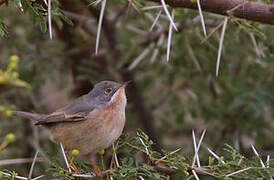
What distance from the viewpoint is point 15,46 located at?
5516 mm

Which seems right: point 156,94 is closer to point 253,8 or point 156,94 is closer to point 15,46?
point 15,46

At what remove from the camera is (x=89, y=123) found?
3.87 meters

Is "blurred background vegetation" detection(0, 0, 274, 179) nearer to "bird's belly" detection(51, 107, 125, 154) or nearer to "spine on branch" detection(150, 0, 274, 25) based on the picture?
"bird's belly" detection(51, 107, 125, 154)

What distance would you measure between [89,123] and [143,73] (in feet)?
7.37

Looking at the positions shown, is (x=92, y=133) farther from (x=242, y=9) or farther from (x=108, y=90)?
(x=242, y=9)

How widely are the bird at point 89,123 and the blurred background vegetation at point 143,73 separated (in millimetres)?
838

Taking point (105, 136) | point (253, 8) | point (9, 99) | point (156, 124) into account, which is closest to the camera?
point (253, 8)

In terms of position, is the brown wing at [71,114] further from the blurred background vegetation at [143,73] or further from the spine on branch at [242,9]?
the spine on branch at [242,9]

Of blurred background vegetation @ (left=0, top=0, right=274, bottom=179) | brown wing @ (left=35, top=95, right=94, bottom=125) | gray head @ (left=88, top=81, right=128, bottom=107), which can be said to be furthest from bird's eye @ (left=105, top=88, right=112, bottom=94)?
blurred background vegetation @ (left=0, top=0, right=274, bottom=179)

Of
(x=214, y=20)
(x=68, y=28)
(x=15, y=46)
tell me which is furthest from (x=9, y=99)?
(x=214, y=20)

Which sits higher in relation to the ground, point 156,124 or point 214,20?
point 214,20

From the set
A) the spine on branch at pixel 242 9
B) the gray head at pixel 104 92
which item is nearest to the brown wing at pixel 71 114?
the gray head at pixel 104 92

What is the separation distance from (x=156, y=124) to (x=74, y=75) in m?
1.44

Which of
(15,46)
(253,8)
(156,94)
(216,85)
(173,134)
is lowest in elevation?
(173,134)
